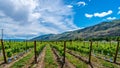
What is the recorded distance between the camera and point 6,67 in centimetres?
1970

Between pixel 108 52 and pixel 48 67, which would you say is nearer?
pixel 48 67

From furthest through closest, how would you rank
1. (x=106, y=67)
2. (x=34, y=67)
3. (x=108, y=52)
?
(x=108, y=52)
(x=106, y=67)
(x=34, y=67)

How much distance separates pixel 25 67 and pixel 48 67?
7.50ft

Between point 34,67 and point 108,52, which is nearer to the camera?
point 34,67

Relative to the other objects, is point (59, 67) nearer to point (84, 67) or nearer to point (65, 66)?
point (65, 66)

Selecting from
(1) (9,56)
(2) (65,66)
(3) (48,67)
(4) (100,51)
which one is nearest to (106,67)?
(2) (65,66)

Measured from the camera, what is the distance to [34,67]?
63.9 ft

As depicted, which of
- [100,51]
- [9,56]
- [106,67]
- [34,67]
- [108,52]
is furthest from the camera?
[100,51]

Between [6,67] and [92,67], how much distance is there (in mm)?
8794

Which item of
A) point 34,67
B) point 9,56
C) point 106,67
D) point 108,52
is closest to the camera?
point 34,67

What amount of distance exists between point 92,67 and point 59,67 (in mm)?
3488

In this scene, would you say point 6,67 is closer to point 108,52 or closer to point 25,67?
point 25,67

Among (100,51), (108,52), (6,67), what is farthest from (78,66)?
(100,51)

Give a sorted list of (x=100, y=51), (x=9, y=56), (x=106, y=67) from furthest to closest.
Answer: (x=100, y=51)
(x=9, y=56)
(x=106, y=67)
